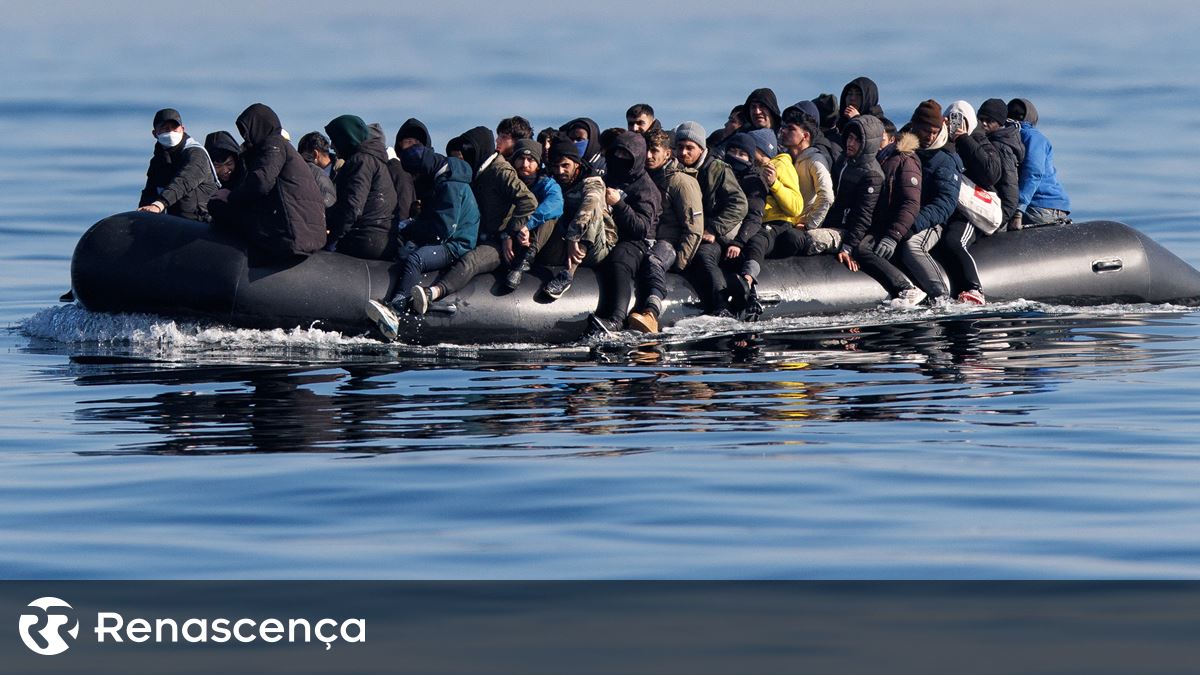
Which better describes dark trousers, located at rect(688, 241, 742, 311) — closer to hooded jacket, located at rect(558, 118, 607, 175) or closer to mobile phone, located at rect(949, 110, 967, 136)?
hooded jacket, located at rect(558, 118, 607, 175)

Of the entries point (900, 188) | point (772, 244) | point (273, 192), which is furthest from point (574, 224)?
point (900, 188)

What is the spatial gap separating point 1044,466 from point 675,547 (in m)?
3.20

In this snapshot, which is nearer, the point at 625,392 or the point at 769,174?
the point at 625,392

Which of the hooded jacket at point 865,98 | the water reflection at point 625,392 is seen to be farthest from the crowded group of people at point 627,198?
the water reflection at point 625,392

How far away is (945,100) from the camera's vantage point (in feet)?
185

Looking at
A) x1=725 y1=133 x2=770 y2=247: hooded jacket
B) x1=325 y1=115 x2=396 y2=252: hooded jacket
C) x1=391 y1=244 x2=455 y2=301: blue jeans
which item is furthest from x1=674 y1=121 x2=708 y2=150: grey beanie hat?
x1=325 y1=115 x2=396 y2=252: hooded jacket

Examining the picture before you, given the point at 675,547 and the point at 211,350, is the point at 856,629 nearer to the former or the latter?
the point at 675,547

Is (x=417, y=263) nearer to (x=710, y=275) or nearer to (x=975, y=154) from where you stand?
(x=710, y=275)

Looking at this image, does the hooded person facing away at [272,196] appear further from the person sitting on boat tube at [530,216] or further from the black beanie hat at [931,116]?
the black beanie hat at [931,116]

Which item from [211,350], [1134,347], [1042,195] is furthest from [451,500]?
[1042,195]

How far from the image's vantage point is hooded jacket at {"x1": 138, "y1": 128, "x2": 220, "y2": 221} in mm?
19661

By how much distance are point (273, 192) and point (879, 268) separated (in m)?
6.41

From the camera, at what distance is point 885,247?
66.0 feet

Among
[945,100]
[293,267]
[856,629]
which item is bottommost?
[856,629]
